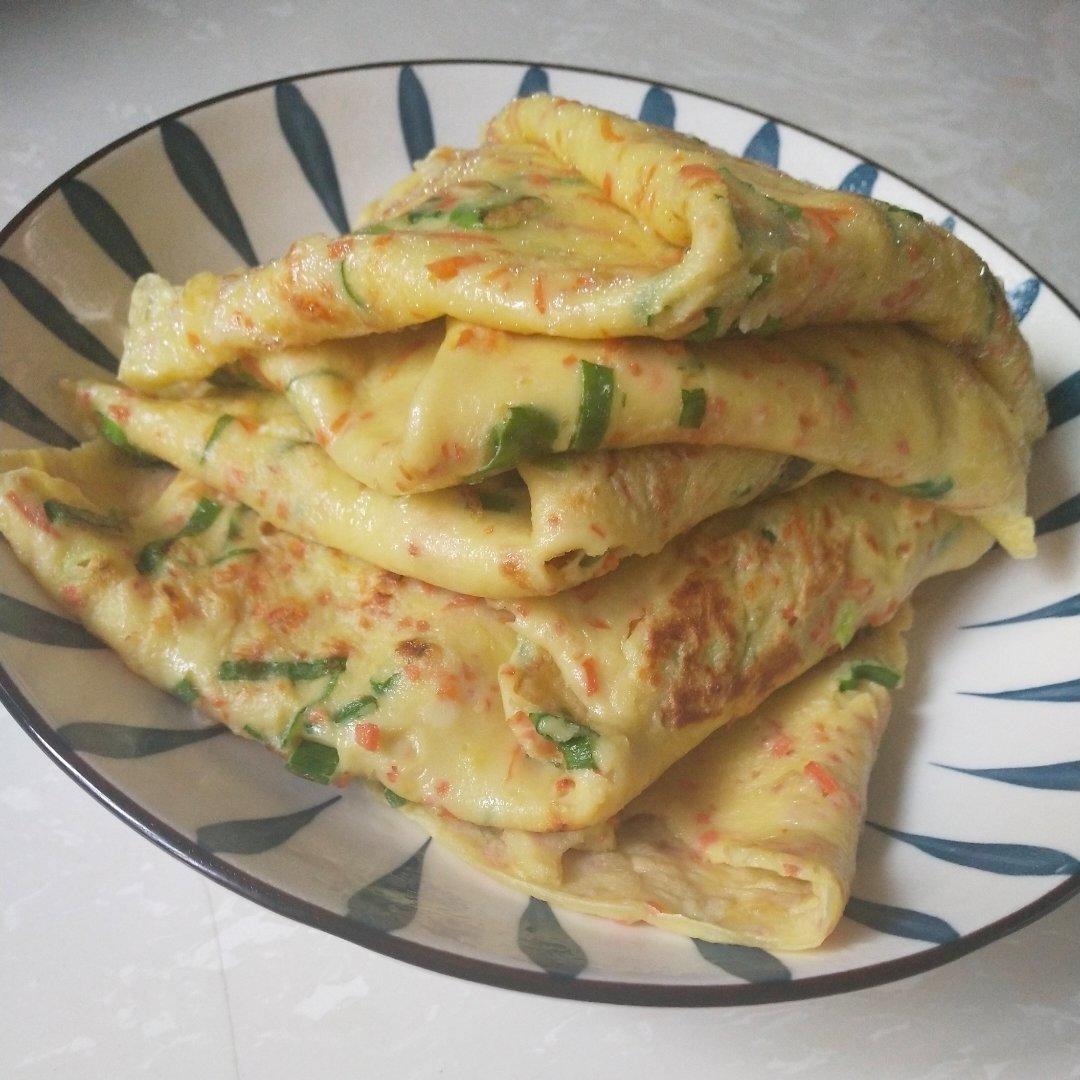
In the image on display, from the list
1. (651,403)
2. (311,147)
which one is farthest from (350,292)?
(311,147)

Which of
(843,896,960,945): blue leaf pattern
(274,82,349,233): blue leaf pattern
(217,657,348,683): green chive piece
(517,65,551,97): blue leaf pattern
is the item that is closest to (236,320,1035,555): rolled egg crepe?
(217,657,348,683): green chive piece

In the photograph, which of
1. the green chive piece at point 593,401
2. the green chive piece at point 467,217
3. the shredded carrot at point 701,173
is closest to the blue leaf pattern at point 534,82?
the green chive piece at point 467,217

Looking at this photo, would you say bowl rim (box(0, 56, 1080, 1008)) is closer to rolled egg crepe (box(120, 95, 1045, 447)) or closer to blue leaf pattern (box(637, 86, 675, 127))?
rolled egg crepe (box(120, 95, 1045, 447))

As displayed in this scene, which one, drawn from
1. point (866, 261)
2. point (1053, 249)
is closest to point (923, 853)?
point (866, 261)

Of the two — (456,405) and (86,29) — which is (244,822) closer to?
(456,405)

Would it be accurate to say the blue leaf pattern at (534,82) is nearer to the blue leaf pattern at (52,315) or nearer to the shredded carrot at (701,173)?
the blue leaf pattern at (52,315)

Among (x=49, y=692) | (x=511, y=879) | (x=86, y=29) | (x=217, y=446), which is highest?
(x=86, y=29)

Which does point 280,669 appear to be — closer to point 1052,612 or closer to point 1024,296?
point 1052,612

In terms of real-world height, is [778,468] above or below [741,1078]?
above
